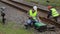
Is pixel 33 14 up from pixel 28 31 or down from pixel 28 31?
up

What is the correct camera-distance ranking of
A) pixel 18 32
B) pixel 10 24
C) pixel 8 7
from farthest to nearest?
pixel 8 7, pixel 10 24, pixel 18 32

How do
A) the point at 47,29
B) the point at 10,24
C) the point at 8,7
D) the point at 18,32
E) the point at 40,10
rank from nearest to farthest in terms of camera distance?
the point at 18,32 < the point at 47,29 < the point at 10,24 < the point at 40,10 < the point at 8,7

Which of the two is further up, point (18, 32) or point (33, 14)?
point (33, 14)

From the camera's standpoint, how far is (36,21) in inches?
580

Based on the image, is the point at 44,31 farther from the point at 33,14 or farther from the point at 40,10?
the point at 40,10

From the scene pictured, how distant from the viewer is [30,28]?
15.2 metres

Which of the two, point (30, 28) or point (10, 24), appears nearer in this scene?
point (30, 28)

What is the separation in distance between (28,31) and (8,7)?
12811 millimetres

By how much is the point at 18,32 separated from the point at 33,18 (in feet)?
5.32

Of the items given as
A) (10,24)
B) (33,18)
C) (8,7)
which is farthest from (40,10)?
(33,18)

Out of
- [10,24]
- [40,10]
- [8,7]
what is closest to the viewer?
[10,24]

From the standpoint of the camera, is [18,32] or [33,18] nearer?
[18,32]

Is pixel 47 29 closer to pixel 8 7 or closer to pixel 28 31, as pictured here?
pixel 28 31

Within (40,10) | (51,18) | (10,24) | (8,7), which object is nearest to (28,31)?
(10,24)
